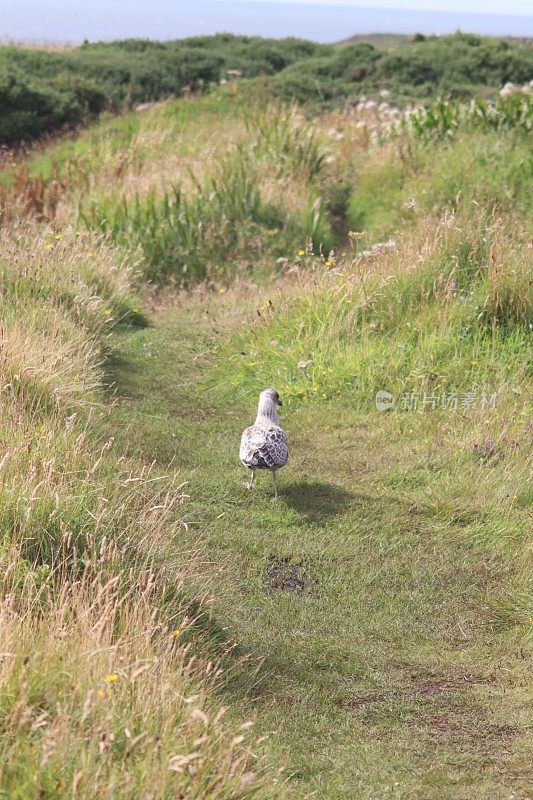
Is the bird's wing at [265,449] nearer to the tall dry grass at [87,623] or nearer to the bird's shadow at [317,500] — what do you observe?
the bird's shadow at [317,500]

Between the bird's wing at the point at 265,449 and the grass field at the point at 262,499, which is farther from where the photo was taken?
the bird's wing at the point at 265,449

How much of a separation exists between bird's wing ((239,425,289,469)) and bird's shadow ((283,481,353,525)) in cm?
41

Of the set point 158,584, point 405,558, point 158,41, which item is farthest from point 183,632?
point 158,41

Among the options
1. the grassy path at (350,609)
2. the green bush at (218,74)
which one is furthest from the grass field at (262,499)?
the green bush at (218,74)

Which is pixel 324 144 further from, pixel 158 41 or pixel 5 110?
pixel 158 41

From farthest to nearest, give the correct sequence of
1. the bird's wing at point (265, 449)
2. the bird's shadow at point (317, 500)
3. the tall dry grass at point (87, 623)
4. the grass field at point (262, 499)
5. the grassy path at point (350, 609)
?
the bird's shadow at point (317, 500)
the bird's wing at point (265, 449)
the grassy path at point (350, 609)
the grass field at point (262, 499)
the tall dry grass at point (87, 623)

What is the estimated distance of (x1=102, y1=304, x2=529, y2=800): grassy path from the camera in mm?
4789

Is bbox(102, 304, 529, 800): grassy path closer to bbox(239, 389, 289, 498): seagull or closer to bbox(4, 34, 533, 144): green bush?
bbox(239, 389, 289, 498): seagull

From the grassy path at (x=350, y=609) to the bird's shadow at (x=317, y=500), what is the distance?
0.01 meters

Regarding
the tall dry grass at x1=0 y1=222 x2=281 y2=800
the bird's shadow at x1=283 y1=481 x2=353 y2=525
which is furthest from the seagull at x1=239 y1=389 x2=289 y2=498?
the tall dry grass at x1=0 y1=222 x2=281 y2=800

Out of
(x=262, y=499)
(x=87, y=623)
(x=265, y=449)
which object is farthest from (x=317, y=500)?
(x=87, y=623)

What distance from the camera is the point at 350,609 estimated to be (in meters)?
6.17

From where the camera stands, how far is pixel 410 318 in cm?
980

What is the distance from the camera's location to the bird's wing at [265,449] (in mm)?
7062
